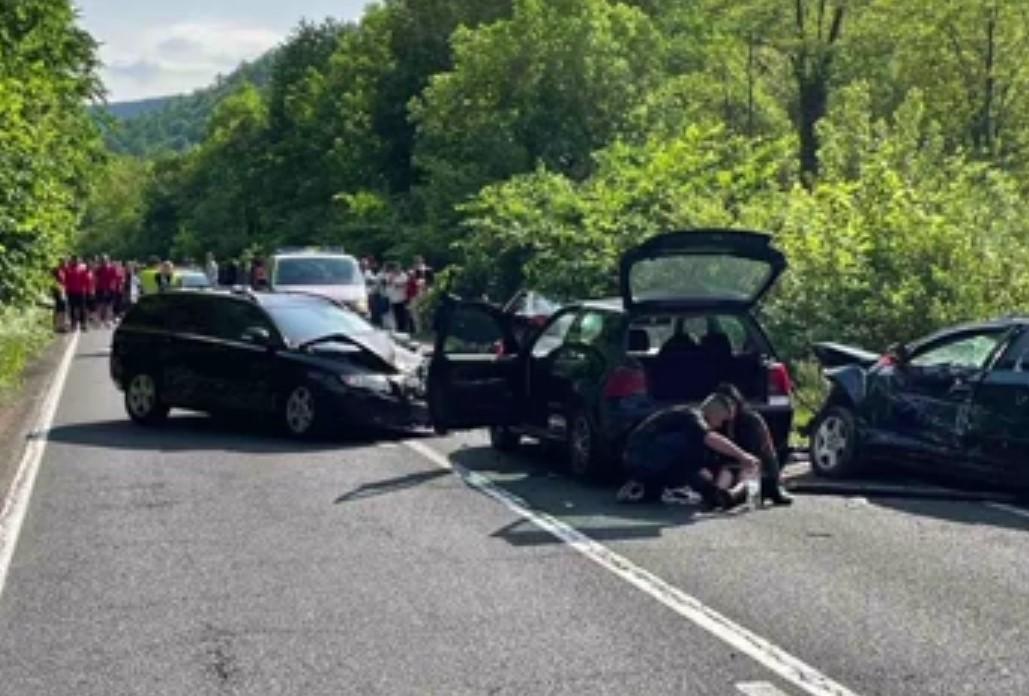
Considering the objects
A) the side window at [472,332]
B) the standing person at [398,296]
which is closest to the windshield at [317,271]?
the standing person at [398,296]

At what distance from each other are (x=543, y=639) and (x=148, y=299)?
1266cm

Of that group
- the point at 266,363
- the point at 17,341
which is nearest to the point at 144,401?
the point at 266,363

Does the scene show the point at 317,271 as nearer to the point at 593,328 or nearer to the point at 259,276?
the point at 259,276

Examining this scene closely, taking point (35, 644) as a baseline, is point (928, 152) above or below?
above

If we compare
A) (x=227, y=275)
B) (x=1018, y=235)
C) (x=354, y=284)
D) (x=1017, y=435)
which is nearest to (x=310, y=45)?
(x=227, y=275)

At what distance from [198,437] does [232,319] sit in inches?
56.3

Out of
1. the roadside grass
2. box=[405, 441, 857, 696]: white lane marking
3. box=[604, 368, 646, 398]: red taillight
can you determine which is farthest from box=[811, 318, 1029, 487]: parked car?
the roadside grass

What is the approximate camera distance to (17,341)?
29.4m

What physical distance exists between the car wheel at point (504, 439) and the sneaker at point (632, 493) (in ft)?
A: 10.5

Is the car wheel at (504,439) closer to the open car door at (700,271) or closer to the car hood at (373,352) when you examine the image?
the car hood at (373,352)

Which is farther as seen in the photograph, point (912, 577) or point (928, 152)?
point (928, 152)

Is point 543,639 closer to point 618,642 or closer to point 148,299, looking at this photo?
point 618,642

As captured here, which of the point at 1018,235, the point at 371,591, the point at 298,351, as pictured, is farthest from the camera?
the point at 1018,235

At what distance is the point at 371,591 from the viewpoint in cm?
948
